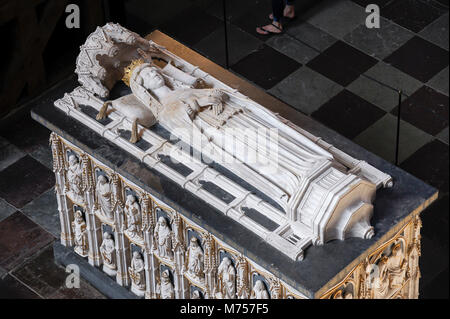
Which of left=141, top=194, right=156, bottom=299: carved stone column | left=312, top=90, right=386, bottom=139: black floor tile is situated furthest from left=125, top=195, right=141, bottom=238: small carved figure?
left=312, top=90, right=386, bottom=139: black floor tile

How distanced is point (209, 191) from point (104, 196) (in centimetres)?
154

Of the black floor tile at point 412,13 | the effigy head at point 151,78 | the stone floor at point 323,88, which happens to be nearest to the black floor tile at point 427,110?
the stone floor at point 323,88

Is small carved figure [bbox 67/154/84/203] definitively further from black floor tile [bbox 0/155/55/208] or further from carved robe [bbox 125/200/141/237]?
black floor tile [bbox 0/155/55/208]

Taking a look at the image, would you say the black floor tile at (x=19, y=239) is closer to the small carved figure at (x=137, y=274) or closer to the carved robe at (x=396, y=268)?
the small carved figure at (x=137, y=274)

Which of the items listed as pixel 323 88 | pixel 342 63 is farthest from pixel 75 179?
pixel 342 63

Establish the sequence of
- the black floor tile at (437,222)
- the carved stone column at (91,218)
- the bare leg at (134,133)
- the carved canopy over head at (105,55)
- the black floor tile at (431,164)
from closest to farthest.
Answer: the bare leg at (134,133)
the carved canopy over head at (105,55)
the carved stone column at (91,218)
the black floor tile at (437,222)
the black floor tile at (431,164)

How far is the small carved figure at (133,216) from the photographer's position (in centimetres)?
1330

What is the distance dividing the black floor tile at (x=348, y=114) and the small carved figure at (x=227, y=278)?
13.4 feet

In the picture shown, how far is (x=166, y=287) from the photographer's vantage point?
44.7 feet

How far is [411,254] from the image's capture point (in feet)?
42.0

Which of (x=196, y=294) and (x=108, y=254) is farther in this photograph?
(x=108, y=254)

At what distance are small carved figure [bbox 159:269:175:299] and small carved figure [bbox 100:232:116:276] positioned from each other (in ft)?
2.50

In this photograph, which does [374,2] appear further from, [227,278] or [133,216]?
[227,278]

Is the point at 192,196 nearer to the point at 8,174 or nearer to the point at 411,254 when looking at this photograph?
the point at 411,254
